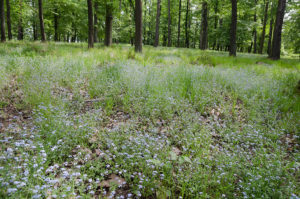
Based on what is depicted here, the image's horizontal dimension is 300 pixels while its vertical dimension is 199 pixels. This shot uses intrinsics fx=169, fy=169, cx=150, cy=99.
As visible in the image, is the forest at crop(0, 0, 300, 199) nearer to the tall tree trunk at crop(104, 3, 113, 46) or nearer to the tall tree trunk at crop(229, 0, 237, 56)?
the tall tree trunk at crop(229, 0, 237, 56)

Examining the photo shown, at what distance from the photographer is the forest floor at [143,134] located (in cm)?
198

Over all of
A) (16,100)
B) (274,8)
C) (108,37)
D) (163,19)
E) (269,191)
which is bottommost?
(269,191)

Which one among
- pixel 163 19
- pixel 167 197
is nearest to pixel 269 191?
pixel 167 197

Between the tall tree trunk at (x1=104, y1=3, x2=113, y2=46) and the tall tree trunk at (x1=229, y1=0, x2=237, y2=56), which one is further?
the tall tree trunk at (x1=104, y1=3, x2=113, y2=46)

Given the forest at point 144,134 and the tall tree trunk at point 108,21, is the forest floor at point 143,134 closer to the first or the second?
the forest at point 144,134

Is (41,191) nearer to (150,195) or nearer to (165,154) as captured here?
(150,195)

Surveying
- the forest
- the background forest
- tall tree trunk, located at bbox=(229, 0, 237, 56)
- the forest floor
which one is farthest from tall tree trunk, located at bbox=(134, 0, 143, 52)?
tall tree trunk, located at bbox=(229, 0, 237, 56)

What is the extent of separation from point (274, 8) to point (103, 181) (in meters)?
28.3

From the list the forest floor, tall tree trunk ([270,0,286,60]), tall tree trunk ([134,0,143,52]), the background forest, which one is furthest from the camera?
the background forest

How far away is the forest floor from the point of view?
→ 198 cm

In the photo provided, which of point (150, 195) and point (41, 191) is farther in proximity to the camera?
point (150, 195)

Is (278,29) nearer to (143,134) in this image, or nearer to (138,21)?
(138,21)

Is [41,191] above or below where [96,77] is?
below

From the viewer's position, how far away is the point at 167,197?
209 cm
